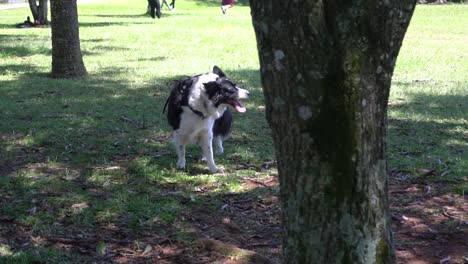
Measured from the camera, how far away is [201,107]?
6418mm

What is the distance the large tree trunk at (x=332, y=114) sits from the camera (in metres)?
2.76

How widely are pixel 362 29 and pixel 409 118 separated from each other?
661 centimetres

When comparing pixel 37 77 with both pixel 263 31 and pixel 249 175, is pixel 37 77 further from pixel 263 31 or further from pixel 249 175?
pixel 263 31

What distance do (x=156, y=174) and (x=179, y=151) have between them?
37cm

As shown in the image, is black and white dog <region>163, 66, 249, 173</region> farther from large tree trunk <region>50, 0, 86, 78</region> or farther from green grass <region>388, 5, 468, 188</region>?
large tree trunk <region>50, 0, 86, 78</region>

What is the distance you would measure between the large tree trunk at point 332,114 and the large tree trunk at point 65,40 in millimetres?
9493

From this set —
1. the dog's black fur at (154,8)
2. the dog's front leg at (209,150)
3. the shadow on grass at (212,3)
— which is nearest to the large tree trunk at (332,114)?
the dog's front leg at (209,150)

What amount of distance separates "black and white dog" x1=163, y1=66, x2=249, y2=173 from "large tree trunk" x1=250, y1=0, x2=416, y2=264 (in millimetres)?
3338

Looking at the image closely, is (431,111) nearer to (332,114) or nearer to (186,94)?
(186,94)

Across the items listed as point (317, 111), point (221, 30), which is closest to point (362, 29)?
point (317, 111)

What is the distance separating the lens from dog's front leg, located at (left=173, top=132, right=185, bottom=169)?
6.68 m

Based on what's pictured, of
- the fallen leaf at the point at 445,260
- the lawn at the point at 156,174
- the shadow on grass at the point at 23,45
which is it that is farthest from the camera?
the shadow on grass at the point at 23,45

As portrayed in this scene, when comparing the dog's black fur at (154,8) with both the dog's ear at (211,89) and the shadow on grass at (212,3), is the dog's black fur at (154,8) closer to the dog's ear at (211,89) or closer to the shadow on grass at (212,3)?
the shadow on grass at (212,3)

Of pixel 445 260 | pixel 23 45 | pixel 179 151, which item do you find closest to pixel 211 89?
pixel 179 151
